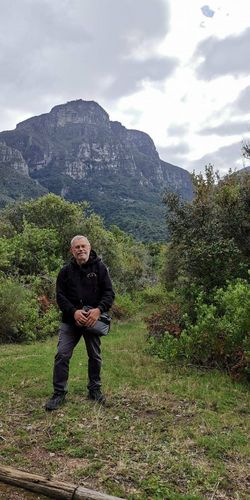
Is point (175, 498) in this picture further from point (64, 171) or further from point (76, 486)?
point (64, 171)

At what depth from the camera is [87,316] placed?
566 cm

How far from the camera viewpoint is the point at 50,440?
15.8 feet

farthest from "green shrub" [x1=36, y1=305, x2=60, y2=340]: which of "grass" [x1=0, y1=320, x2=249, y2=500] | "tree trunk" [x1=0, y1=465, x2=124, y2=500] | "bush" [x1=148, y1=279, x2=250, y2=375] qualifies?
"tree trunk" [x1=0, y1=465, x2=124, y2=500]

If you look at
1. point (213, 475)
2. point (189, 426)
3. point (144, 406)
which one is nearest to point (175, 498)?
point (213, 475)

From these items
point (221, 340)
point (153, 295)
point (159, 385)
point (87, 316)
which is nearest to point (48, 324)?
point (221, 340)

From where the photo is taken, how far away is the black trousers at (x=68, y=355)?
5.79 metres

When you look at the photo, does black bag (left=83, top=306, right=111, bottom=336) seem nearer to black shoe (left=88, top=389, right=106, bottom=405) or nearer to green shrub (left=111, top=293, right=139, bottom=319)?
black shoe (left=88, top=389, right=106, bottom=405)

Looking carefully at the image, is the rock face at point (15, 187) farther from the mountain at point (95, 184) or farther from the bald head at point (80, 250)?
the bald head at point (80, 250)

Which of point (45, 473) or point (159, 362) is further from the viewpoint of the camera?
point (159, 362)

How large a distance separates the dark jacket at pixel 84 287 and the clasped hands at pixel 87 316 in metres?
0.12

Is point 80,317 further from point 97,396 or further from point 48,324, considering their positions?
point 48,324

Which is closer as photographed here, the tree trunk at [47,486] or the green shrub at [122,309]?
the tree trunk at [47,486]

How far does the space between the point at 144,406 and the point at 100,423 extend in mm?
931

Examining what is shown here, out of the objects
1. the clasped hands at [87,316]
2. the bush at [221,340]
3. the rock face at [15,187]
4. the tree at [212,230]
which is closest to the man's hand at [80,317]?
the clasped hands at [87,316]
